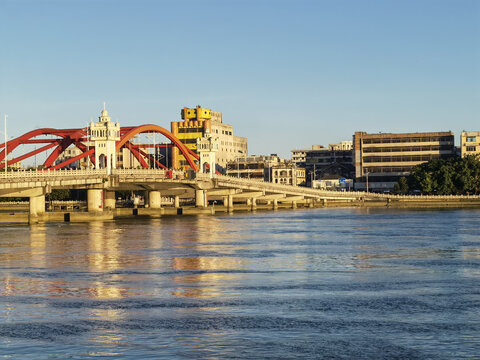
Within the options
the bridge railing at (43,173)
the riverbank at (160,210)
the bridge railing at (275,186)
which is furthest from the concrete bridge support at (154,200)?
the bridge railing at (43,173)

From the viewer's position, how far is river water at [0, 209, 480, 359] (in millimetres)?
27344

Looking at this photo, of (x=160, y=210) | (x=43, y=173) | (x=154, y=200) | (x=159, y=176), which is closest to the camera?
(x=43, y=173)

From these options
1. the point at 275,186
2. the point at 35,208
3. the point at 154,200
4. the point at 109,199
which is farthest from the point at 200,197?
the point at 35,208

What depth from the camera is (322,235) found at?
284ft

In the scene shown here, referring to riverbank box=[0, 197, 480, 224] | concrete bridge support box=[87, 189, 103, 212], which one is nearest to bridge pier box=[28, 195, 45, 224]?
riverbank box=[0, 197, 480, 224]

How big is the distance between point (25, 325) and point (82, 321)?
215 cm

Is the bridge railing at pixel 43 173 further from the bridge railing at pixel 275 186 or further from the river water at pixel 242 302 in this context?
the river water at pixel 242 302

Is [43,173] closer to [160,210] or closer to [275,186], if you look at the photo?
[160,210]

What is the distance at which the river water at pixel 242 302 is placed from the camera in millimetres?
27344

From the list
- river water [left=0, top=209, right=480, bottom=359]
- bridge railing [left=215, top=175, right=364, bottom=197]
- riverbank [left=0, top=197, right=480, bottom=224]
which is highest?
bridge railing [left=215, top=175, right=364, bottom=197]

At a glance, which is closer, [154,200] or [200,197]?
[154,200]

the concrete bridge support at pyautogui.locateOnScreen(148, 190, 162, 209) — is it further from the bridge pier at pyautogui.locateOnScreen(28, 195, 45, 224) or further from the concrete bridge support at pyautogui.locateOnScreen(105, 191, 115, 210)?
the bridge pier at pyautogui.locateOnScreen(28, 195, 45, 224)

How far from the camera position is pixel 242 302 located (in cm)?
3628

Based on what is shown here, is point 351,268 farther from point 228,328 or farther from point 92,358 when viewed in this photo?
point 92,358
